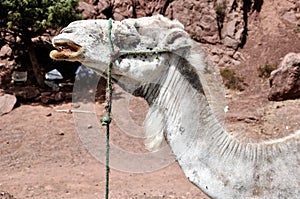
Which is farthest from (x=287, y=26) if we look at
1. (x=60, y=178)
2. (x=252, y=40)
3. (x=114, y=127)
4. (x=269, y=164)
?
(x=269, y=164)

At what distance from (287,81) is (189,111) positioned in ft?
33.1

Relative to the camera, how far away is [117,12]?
1584cm

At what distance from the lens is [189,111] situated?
284cm

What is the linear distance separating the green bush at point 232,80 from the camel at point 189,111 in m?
11.4

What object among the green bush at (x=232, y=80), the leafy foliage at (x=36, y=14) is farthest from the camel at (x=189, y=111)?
the green bush at (x=232, y=80)

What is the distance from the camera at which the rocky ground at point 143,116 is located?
813 cm

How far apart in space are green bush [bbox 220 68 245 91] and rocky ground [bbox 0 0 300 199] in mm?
129

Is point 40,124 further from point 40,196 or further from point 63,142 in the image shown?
point 40,196

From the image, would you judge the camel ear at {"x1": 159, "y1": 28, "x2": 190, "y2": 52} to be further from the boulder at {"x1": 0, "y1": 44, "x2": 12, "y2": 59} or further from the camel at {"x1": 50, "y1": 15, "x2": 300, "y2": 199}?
the boulder at {"x1": 0, "y1": 44, "x2": 12, "y2": 59}

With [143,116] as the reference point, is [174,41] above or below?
above

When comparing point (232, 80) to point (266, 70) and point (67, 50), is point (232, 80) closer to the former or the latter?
point (266, 70)

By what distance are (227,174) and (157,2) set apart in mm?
14202

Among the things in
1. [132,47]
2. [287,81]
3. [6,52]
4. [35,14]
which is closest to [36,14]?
[35,14]

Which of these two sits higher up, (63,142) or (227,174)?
(227,174)
